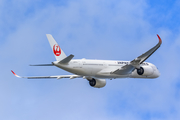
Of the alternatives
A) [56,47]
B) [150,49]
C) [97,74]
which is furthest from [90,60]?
[150,49]

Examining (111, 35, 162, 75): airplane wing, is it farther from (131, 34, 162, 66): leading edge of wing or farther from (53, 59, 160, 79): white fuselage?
(53, 59, 160, 79): white fuselage

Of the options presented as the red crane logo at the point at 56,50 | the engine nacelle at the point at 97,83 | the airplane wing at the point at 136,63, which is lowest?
the engine nacelle at the point at 97,83

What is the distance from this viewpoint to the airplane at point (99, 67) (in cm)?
4338

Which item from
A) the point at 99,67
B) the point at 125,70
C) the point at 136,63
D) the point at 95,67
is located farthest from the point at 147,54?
the point at 95,67

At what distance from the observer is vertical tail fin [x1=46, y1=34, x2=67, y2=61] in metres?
44.1

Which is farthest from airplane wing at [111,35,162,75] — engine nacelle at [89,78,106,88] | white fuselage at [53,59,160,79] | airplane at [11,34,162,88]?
engine nacelle at [89,78,106,88]

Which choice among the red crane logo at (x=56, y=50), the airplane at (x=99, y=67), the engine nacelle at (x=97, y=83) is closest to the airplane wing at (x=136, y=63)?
the airplane at (x=99, y=67)

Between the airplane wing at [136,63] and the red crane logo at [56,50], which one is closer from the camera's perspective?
the airplane wing at [136,63]

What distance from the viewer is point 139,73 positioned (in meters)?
46.5

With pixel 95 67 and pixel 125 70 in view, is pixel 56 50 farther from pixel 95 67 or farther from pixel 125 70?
pixel 125 70

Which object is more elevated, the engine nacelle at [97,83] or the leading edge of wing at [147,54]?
the leading edge of wing at [147,54]

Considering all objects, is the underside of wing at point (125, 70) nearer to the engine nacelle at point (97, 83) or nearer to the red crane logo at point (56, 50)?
the engine nacelle at point (97, 83)

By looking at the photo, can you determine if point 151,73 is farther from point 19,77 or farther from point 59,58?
point 19,77

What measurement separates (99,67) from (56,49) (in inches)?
268
